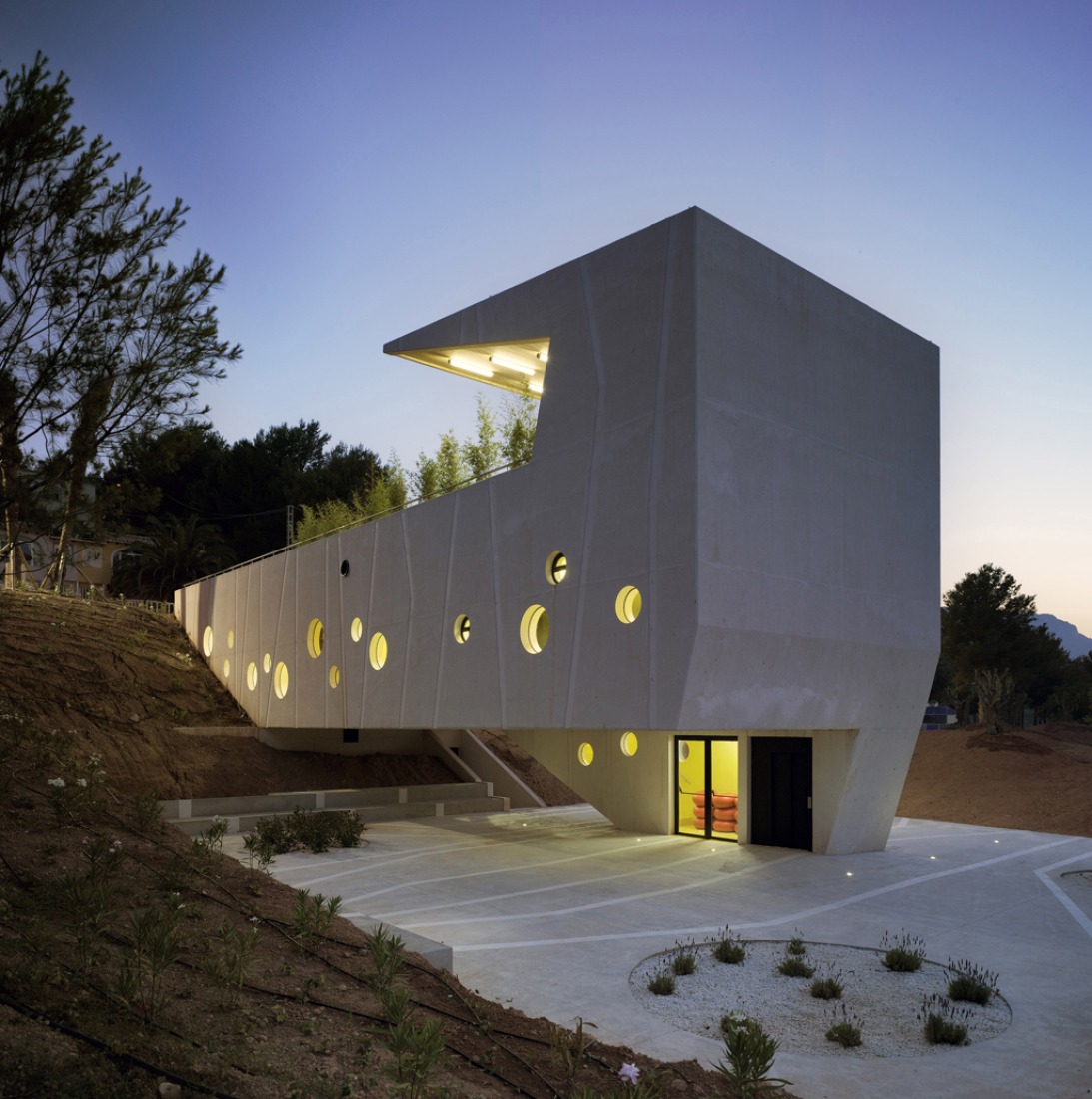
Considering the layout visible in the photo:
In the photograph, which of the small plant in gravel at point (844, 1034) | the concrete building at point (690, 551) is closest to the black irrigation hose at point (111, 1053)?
the small plant in gravel at point (844, 1034)

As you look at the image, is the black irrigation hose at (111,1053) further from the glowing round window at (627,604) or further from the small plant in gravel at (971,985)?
the glowing round window at (627,604)

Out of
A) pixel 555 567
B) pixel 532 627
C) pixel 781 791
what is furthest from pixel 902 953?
pixel 781 791

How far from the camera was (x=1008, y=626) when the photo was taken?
42875 millimetres

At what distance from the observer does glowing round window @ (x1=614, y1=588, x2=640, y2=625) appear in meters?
12.9

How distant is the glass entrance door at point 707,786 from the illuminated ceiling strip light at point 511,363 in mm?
8196

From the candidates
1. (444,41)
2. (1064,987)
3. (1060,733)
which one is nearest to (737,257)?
(444,41)

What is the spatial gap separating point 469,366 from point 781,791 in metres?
10.4

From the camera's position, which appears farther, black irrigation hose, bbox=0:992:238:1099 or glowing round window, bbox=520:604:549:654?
glowing round window, bbox=520:604:549:654

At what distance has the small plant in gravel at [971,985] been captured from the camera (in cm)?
790

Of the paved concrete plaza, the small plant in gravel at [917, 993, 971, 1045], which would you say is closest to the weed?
the paved concrete plaza

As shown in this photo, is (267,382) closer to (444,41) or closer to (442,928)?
(444,41)

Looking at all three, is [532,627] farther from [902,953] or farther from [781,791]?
[902,953]

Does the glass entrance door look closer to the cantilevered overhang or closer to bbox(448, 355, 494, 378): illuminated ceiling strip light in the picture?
the cantilevered overhang

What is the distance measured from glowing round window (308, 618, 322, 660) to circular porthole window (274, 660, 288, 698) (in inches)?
65.6
